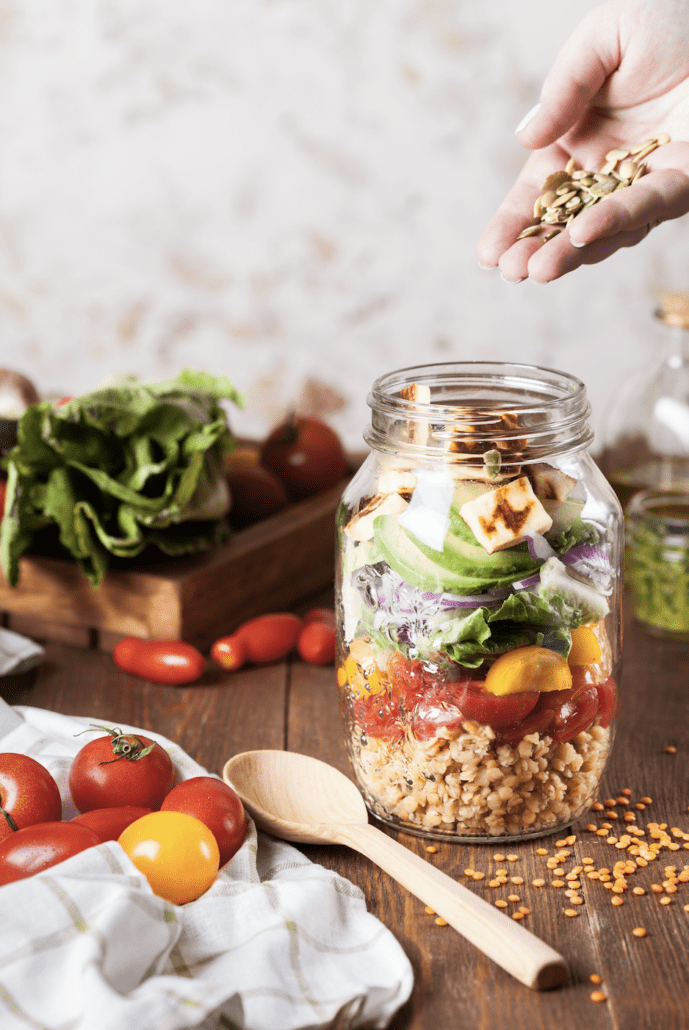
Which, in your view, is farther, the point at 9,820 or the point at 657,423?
the point at 657,423

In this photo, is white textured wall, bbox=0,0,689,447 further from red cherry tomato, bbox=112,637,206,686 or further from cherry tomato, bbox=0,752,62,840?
cherry tomato, bbox=0,752,62,840

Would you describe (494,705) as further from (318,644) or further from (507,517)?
(318,644)

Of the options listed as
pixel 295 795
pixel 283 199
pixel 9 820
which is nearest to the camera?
pixel 9 820

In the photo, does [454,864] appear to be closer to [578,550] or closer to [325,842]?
[325,842]

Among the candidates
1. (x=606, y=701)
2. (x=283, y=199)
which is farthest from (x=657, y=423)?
(x=283, y=199)

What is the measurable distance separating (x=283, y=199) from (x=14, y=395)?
96cm

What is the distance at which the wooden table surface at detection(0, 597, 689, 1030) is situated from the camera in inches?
28.0

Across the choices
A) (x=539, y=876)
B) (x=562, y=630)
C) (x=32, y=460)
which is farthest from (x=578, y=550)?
(x=32, y=460)

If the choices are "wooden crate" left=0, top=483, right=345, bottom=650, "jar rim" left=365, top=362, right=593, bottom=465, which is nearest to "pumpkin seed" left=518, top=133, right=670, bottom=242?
"jar rim" left=365, top=362, right=593, bottom=465

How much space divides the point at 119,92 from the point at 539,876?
190cm

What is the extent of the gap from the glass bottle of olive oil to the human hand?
0.37 metres

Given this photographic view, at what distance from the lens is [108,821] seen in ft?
2.76

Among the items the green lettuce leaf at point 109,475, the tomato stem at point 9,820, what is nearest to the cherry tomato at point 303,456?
the green lettuce leaf at point 109,475

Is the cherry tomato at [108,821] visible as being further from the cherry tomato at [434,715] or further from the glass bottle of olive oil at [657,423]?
the glass bottle of olive oil at [657,423]
